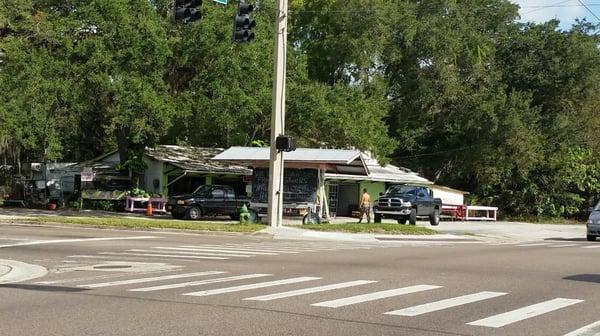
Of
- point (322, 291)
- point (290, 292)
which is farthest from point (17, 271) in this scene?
point (322, 291)

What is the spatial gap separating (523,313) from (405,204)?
25.1m

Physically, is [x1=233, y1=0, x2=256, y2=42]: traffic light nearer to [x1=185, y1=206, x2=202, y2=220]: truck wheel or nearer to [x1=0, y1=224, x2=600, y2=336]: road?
[x1=0, y1=224, x2=600, y2=336]: road

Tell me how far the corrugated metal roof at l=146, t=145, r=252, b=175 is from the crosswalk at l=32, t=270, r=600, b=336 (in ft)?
86.5

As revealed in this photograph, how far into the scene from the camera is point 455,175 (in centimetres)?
5859

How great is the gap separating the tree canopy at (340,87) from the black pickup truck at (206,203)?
3366 mm

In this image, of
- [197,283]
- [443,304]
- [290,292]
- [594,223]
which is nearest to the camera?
[443,304]

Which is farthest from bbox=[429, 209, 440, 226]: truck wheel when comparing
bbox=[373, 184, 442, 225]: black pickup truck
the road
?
the road

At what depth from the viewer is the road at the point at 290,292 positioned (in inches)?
341

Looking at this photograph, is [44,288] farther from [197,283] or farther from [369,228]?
[369,228]

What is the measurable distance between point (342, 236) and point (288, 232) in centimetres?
199

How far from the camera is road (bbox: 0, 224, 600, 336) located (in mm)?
8656

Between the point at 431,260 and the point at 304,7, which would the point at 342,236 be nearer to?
the point at 431,260

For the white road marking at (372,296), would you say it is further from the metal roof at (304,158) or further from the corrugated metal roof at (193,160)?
the corrugated metal roof at (193,160)

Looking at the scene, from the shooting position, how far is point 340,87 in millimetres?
42094
